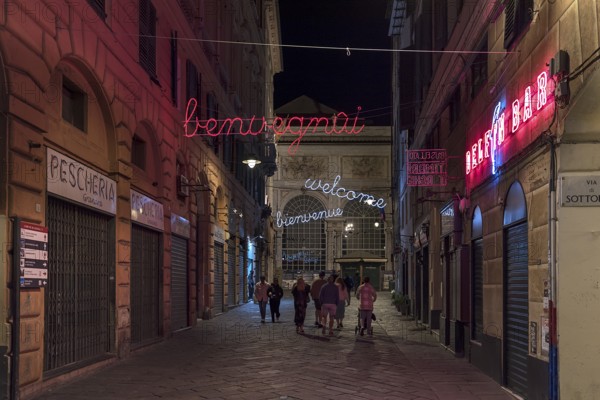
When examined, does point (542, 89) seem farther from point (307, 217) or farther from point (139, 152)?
point (307, 217)

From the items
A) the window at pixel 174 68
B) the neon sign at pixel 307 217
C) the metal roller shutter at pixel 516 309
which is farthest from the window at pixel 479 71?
the neon sign at pixel 307 217

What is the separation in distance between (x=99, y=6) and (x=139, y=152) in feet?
13.8

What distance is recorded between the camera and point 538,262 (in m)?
8.40

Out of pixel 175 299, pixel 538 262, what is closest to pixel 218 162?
pixel 175 299

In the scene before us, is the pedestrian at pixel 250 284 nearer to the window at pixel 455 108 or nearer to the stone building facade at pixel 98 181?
the stone building facade at pixel 98 181

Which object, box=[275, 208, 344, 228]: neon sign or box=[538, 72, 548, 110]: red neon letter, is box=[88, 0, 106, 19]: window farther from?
box=[275, 208, 344, 228]: neon sign

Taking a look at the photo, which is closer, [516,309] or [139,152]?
[516,309]

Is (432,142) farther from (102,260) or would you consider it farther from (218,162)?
(102,260)

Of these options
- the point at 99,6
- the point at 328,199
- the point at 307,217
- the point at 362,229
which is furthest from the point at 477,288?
the point at 328,199

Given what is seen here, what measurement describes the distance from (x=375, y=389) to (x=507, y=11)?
17.8 ft

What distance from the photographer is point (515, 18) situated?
971 centimetres

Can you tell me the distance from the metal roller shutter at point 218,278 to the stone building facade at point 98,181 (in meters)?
2.65

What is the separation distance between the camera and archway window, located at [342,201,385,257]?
64250 millimetres

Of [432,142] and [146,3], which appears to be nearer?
[146,3]
